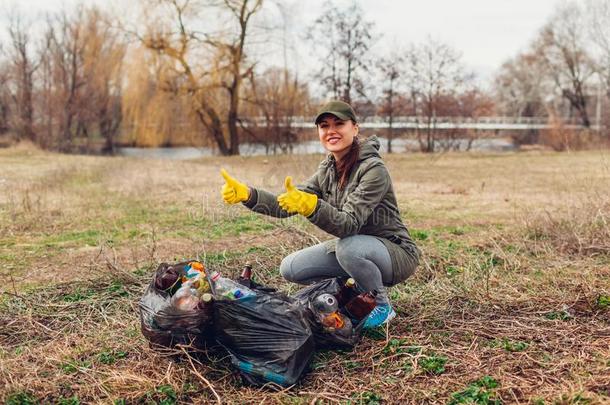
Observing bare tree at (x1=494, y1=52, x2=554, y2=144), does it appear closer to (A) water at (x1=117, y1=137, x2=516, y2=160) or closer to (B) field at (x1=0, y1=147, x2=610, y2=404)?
(A) water at (x1=117, y1=137, x2=516, y2=160)

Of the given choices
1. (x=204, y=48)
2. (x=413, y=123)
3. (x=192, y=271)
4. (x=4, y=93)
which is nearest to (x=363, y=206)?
(x=192, y=271)

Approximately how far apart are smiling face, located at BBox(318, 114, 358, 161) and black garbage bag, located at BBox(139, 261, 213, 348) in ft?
3.62

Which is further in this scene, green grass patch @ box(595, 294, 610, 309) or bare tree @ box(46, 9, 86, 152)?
bare tree @ box(46, 9, 86, 152)

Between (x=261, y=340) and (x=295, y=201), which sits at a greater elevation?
(x=295, y=201)

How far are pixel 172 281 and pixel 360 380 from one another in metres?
1.00

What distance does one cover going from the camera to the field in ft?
8.79

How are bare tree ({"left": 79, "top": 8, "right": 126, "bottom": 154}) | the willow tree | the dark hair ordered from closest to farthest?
the dark hair → the willow tree → bare tree ({"left": 79, "top": 8, "right": 126, "bottom": 154})

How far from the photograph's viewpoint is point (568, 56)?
35.1 m

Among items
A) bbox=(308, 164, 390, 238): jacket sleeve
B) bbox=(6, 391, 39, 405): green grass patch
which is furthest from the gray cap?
bbox=(6, 391, 39, 405): green grass patch

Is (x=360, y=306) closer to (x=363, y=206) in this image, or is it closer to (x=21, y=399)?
(x=363, y=206)

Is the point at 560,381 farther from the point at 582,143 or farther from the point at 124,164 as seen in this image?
the point at 582,143

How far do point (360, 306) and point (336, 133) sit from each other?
3.07 ft

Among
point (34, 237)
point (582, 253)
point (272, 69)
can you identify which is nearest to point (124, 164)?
point (272, 69)

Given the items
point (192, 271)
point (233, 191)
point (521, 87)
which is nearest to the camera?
point (192, 271)
